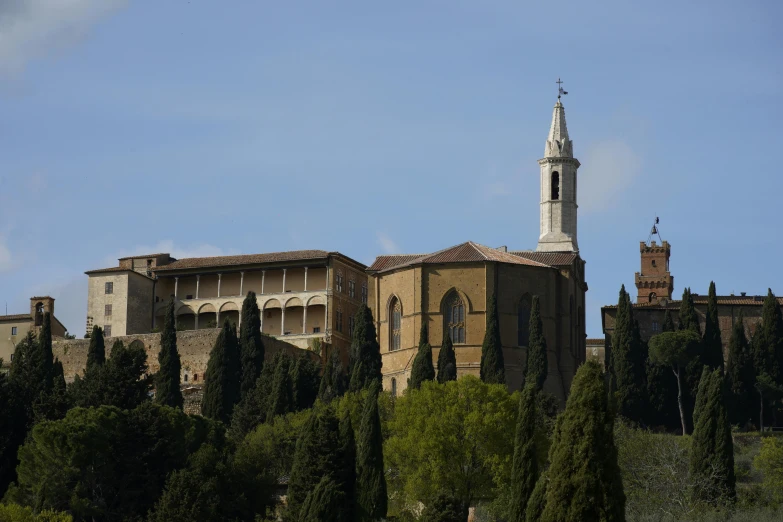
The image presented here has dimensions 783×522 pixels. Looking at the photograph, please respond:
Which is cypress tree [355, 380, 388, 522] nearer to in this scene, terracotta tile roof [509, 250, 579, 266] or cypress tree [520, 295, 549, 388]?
cypress tree [520, 295, 549, 388]

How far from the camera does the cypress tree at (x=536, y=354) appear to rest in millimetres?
67188

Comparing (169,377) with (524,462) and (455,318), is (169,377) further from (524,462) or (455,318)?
(524,462)

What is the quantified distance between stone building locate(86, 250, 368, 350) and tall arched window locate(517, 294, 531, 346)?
10.0 metres

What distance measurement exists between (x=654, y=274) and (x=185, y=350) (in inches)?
1553

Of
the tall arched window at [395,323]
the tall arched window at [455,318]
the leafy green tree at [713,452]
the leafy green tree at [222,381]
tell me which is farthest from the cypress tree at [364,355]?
the leafy green tree at [713,452]

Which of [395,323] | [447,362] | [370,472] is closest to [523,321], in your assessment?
[395,323]

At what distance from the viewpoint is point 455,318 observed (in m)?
72.4

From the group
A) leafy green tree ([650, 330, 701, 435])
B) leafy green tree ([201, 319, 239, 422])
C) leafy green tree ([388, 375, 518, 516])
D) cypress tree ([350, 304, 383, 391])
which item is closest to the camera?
leafy green tree ([388, 375, 518, 516])

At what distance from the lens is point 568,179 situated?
82.0 meters

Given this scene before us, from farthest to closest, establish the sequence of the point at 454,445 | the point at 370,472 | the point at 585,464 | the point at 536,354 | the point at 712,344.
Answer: the point at 712,344, the point at 536,354, the point at 454,445, the point at 370,472, the point at 585,464

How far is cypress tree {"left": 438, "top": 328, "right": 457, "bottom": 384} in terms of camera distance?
65125 mm

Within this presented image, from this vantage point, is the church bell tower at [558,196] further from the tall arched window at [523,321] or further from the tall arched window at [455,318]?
the tall arched window at [455,318]

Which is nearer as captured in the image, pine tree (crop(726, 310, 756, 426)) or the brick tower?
pine tree (crop(726, 310, 756, 426))

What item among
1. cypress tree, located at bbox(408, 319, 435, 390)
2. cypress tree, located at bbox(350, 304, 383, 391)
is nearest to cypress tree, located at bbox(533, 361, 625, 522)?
cypress tree, located at bbox(408, 319, 435, 390)
